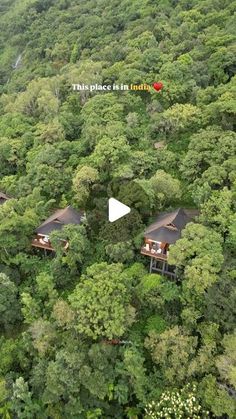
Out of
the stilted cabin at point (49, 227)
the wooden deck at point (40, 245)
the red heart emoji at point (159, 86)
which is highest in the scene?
the red heart emoji at point (159, 86)

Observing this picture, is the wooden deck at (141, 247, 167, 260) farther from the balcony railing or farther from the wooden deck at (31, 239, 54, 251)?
the wooden deck at (31, 239, 54, 251)

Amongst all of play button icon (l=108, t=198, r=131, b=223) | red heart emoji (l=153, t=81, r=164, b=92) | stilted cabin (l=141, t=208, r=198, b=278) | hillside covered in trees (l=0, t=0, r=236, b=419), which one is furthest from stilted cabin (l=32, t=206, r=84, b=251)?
red heart emoji (l=153, t=81, r=164, b=92)

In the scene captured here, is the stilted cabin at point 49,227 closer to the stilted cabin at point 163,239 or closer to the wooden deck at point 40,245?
the wooden deck at point 40,245

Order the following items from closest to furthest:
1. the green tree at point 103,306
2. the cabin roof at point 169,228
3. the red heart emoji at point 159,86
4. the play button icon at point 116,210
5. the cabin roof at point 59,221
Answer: the green tree at point 103,306, the cabin roof at point 169,228, the play button icon at point 116,210, the cabin roof at point 59,221, the red heart emoji at point 159,86

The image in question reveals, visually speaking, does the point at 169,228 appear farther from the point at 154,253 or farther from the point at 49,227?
the point at 49,227

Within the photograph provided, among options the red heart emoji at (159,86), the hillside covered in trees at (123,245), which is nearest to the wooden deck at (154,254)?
the hillside covered in trees at (123,245)

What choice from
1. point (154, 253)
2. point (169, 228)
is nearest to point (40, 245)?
point (154, 253)

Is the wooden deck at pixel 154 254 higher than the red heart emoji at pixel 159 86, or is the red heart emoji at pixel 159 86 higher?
the red heart emoji at pixel 159 86
